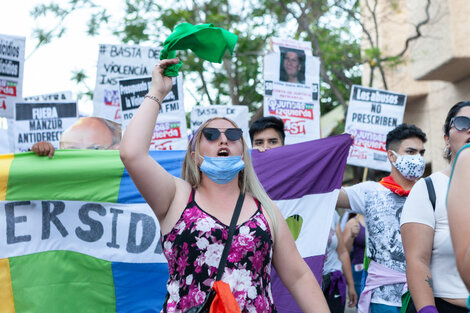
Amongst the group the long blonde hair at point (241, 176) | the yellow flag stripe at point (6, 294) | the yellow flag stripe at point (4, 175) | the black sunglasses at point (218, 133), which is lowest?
the yellow flag stripe at point (6, 294)

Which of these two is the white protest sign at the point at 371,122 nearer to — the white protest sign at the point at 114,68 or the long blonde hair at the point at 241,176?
the white protest sign at the point at 114,68

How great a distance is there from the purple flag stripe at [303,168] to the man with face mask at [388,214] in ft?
0.70

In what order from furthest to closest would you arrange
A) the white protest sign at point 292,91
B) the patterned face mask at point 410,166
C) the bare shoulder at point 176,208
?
the white protest sign at point 292,91 < the patterned face mask at point 410,166 < the bare shoulder at point 176,208

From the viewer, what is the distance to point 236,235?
269 centimetres

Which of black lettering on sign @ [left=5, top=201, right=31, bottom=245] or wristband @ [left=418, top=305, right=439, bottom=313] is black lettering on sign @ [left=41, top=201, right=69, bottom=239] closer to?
black lettering on sign @ [left=5, top=201, right=31, bottom=245]

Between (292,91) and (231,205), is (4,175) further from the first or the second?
(292,91)

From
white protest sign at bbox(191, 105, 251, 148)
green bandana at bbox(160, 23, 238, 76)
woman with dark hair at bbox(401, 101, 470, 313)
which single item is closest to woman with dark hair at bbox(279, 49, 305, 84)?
white protest sign at bbox(191, 105, 251, 148)

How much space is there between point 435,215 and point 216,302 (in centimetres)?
115

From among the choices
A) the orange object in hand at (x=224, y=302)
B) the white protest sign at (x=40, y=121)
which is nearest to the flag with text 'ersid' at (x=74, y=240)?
the orange object in hand at (x=224, y=302)

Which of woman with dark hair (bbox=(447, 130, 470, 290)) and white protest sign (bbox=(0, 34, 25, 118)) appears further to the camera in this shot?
white protest sign (bbox=(0, 34, 25, 118))

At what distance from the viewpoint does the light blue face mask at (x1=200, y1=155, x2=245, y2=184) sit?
9.48ft

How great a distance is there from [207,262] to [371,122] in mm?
5156

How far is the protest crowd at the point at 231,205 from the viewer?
269 centimetres

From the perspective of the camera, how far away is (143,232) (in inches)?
177
